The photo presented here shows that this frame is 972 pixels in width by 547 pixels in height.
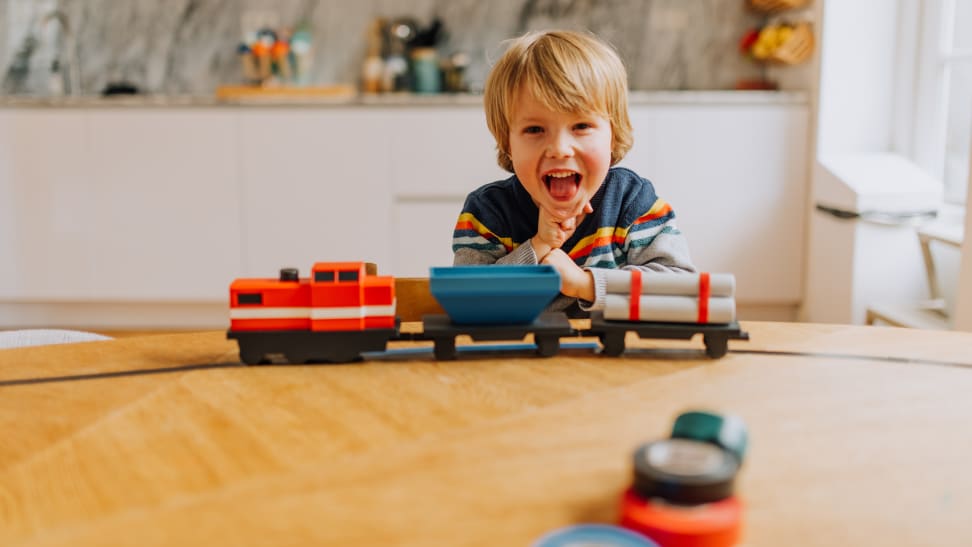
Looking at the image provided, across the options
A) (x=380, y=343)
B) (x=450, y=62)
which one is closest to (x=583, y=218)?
(x=380, y=343)

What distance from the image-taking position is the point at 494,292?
91 cm

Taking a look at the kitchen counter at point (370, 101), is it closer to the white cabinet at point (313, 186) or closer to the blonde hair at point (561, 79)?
the white cabinet at point (313, 186)

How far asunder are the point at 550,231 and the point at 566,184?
9 centimetres

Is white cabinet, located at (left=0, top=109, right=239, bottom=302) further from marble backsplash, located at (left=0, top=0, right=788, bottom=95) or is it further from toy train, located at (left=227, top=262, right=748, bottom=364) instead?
toy train, located at (left=227, top=262, right=748, bottom=364)

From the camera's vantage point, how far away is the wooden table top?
54 centimetres

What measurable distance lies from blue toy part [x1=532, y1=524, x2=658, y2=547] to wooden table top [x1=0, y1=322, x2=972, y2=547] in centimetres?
3

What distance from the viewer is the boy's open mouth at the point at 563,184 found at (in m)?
1.30

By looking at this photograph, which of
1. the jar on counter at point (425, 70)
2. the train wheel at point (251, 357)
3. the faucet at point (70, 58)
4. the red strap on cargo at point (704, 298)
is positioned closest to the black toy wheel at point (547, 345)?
the red strap on cargo at point (704, 298)

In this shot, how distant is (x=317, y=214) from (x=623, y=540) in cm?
290

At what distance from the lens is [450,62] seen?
3631 millimetres

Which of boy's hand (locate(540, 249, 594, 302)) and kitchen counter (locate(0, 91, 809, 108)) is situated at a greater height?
kitchen counter (locate(0, 91, 809, 108))

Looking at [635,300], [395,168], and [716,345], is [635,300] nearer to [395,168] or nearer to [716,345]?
[716,345]

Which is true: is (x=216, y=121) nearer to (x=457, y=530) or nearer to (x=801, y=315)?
(x=801, y=315)

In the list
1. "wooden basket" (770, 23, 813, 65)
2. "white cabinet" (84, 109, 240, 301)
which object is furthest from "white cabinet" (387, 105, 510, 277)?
"wooden basket" (770, 23, 813, 65)
